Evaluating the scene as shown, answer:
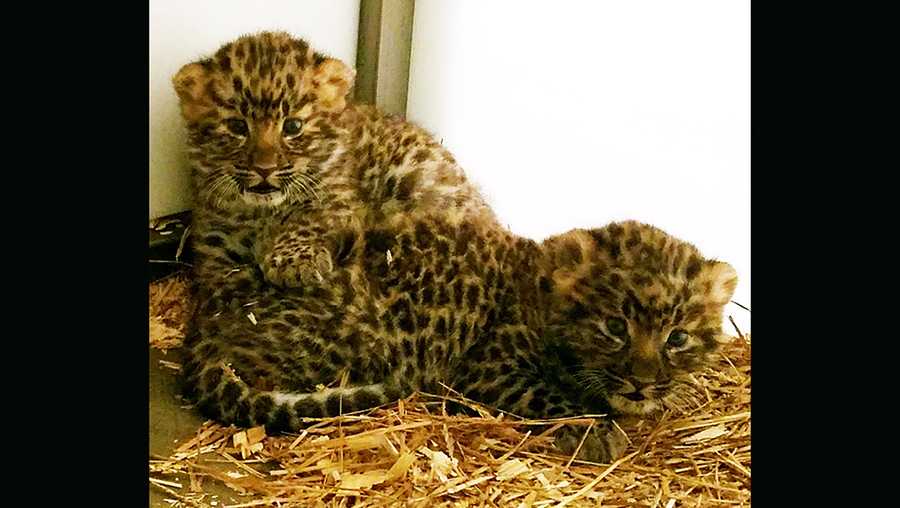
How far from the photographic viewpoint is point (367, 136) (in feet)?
10.4

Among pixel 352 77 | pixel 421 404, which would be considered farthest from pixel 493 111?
pixel 421 404

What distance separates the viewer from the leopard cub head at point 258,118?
8.95 ft

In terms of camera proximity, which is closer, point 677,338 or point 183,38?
point 677,338

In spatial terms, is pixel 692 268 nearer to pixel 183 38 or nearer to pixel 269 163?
pixel 269 163

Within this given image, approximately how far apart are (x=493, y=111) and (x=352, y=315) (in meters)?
1.11

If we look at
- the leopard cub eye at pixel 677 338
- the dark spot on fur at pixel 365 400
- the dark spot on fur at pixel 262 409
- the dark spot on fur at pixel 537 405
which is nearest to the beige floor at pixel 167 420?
the dark spot on fur at pixel 262 409

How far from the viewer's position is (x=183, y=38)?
2.75 metres

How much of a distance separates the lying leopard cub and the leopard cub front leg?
5cm

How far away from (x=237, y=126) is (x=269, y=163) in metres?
0.17

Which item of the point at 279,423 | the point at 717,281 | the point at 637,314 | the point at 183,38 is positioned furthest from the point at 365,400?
the point at 183,38

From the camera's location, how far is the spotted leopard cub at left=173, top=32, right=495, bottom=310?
8.93 ft

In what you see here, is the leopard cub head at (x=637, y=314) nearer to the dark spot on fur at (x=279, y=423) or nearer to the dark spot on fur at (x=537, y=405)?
the dark spot on fur at (x=537, y=405)

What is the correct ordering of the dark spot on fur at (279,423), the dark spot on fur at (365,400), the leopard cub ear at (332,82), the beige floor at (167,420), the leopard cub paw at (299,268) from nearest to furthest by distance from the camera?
the beige floor at (167,420) → the dark spot on fur at (279,423) → the dark spot on fur at (365,400) → the leopard cub paw at (299,268) → the leopard cub ear at (332,82)

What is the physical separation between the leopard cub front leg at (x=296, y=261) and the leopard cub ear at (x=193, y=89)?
48 centimetres
